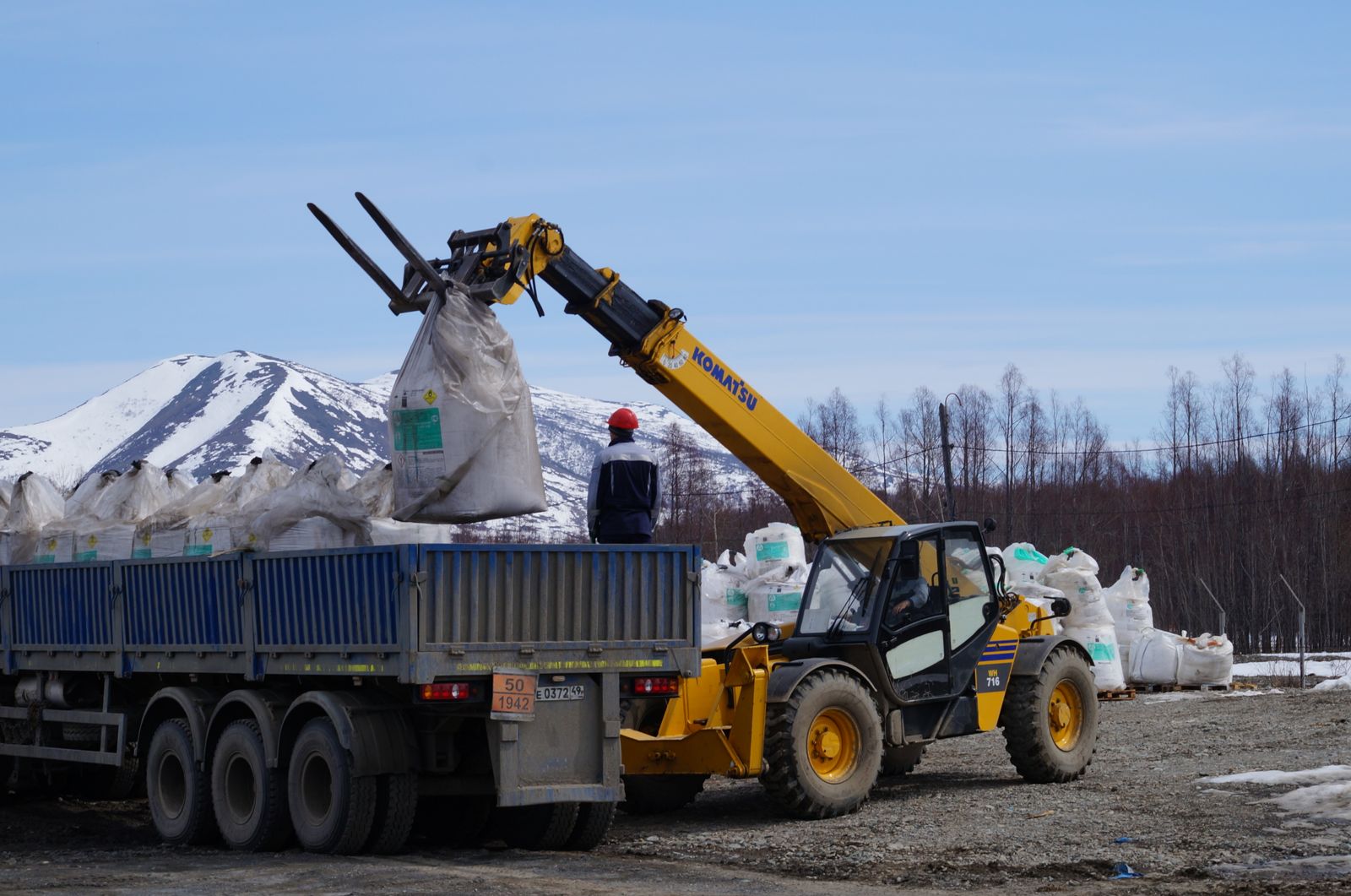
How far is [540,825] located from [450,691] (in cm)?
140

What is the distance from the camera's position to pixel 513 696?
9086 mm

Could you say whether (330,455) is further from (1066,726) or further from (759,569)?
(759,569)

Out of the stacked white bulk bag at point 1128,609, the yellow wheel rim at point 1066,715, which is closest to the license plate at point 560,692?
the yellow wheel rim at point 1066,715

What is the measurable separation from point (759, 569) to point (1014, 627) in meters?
9.22

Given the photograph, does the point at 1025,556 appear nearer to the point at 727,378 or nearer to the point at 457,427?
Answer: the point at 727,378

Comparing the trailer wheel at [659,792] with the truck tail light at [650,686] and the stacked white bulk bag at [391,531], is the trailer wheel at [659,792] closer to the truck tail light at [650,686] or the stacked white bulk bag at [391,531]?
the truck tail light at [650,686]

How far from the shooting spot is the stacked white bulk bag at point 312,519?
11648 millimetres

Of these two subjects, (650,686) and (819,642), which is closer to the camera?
(650,686)

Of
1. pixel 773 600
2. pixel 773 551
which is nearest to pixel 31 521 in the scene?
pixel 773 600

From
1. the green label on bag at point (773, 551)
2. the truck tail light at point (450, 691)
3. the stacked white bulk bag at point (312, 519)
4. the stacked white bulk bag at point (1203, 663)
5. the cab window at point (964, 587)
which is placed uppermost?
the stacked white bulk bag at point (312, 519)

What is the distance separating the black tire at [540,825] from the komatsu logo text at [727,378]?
358 cm

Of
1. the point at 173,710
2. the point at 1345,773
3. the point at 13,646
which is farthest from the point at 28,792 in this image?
the point at 1345,773

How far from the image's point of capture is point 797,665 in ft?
35.8

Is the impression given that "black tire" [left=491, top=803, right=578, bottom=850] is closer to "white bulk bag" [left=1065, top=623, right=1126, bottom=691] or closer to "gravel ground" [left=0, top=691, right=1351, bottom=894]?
"gravel ground" [left=0, top=691, right=1351, bottom=894]
